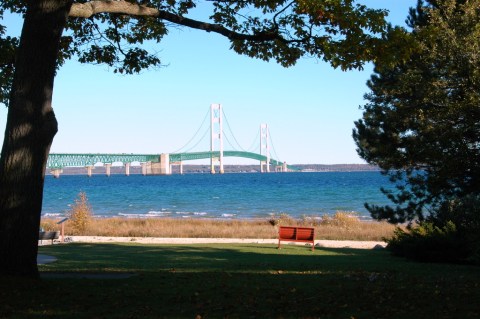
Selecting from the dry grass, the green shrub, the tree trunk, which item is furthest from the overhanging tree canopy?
the dry grass

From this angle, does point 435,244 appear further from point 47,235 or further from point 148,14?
point 47,235

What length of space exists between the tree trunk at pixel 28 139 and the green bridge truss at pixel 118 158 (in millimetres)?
85466

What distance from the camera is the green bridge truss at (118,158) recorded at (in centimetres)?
9194

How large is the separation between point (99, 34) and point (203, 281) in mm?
5015

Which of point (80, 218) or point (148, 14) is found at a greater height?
point (148, 14)

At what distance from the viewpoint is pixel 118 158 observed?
4072 inches

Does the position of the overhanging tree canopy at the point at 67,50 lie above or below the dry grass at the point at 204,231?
above

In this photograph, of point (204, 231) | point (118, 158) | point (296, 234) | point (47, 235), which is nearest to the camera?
point (296, 234)

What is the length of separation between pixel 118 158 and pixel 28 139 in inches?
3869

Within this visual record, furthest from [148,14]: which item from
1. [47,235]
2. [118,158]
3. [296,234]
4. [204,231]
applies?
[118,158]

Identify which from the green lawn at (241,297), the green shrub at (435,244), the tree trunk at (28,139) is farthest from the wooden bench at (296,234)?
the tree trunk at (28,139)

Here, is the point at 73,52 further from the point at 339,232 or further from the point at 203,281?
the point at 339,232

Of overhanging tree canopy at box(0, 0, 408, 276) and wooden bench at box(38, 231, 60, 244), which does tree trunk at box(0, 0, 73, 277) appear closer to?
overhanging tree canopy at box(0, 0, 408, 276)

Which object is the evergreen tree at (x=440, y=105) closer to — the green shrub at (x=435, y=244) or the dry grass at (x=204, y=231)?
the green shrub at (x=435, y=244)
